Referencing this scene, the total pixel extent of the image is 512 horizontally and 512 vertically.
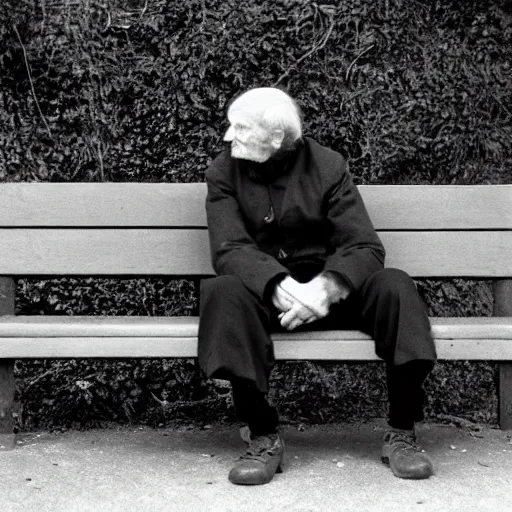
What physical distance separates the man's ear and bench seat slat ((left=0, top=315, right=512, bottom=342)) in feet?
2.30

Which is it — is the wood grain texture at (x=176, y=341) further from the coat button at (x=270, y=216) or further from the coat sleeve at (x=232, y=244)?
the coat button at (x=270, y=216)

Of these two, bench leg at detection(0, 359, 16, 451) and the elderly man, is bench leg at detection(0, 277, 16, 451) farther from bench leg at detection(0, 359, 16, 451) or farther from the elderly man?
the elderly man

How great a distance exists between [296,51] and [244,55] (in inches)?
9.6

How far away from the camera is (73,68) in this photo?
4.10m

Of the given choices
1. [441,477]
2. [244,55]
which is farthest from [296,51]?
[441,477]

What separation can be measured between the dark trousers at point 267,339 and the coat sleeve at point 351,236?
78 mm

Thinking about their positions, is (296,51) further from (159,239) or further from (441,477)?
(441,477)

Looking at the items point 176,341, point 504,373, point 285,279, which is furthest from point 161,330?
point 504,373

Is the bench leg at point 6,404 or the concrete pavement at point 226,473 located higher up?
the bench leg at point 6,404

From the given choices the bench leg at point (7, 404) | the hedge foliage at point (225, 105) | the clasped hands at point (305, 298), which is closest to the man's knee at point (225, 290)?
the clasped hands at point (305, 298)

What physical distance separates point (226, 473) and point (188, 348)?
45 cm

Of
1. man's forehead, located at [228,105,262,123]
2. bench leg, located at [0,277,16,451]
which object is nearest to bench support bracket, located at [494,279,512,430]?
man's forehead, located at [228,105,262,123]

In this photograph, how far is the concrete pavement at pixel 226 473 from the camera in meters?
2.77

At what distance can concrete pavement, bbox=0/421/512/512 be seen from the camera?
2.77 m
